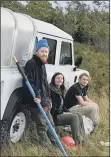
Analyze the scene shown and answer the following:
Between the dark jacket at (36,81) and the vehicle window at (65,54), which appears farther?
the vehicle window at (65,54)

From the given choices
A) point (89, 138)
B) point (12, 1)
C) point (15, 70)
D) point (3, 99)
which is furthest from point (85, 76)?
point (12, 1)

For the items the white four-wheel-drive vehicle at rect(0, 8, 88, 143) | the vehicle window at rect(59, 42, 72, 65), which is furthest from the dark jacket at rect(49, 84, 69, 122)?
the vehicle window at rect(59, 42, 72, 65)

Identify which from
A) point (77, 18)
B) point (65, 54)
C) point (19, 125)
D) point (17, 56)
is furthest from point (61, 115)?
point (77, 18)

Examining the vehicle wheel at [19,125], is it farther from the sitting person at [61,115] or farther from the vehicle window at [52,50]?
the vehicle window at [52,50]

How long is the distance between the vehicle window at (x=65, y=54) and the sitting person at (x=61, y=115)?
92 cm

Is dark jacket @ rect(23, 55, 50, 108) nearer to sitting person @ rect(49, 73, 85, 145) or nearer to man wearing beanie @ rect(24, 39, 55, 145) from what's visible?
man wearing beanie @ rect(24, 39, 55, 145)

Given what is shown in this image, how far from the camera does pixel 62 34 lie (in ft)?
22.2

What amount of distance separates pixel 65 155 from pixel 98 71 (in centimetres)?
725

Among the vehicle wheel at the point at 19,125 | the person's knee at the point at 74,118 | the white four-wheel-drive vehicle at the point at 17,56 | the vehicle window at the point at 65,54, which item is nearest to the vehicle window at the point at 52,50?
the white four-wheel-drive vehicle at the point at 17,56

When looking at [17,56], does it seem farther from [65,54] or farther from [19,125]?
[65,54]

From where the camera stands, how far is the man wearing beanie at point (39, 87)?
16.7 feet

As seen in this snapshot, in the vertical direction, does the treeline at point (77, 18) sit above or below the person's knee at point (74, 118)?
above

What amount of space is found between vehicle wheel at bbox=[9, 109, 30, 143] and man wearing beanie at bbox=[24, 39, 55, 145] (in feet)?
0.63

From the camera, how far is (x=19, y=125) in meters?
5.47
